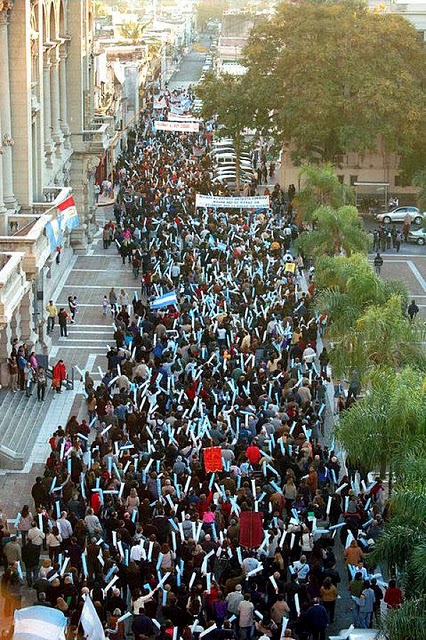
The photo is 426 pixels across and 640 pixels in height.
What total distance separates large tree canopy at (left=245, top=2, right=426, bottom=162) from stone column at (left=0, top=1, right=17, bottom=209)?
25707 millimetres

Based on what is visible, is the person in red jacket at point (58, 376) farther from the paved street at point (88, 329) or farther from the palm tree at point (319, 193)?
the palm tree at point (319, 193)

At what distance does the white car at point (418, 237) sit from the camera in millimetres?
62500

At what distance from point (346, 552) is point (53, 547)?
5.62m

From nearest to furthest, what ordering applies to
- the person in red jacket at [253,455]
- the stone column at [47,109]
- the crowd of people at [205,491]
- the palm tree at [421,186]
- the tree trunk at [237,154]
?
the crowd of people at [205,491] → the person in red jacket at [253,455] → the stone column at [47,109] → the palm tree at [421,186] → the tree trunk at [237,154]

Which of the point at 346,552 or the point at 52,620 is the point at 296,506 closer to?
the point at 346,552

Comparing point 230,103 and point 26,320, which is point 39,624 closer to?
point 26,320

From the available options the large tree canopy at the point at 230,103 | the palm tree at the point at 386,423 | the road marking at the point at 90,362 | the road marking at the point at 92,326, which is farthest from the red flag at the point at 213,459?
the large tree canopy at the point at 230,103

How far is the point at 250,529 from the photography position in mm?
24734

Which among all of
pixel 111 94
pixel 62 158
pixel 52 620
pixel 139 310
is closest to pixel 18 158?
pixel 139 310

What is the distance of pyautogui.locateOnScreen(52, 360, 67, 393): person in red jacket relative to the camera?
3834 cm

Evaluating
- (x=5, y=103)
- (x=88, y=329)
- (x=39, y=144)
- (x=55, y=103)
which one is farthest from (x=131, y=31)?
(x=5, y=103)

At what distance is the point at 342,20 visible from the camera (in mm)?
67625

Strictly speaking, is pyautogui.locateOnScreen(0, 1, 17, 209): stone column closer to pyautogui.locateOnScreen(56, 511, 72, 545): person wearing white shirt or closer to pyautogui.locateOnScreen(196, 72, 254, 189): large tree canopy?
pyautogui.locateOnScreen(56, 511, 72, 545): person wearing white shirt

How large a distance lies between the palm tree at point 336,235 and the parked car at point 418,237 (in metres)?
15.5
